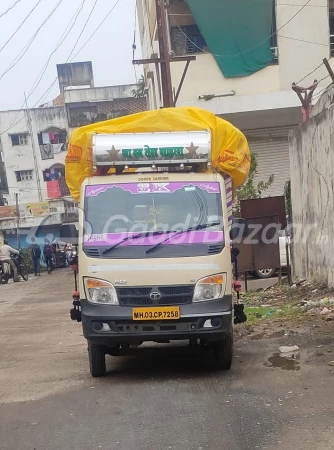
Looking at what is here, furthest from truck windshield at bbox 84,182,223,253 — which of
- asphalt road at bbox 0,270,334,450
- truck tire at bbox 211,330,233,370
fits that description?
asphalt road at bbox 0,270,334,450

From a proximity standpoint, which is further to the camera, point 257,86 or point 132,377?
point 257,86

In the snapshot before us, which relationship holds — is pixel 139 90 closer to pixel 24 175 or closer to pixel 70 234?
pixel 24 175

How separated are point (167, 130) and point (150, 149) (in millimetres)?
621

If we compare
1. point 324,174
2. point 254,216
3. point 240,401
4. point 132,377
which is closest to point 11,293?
point 254,216

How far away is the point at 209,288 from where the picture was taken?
624cm

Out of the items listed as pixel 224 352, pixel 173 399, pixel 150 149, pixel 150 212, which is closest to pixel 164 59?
pixel 150 149

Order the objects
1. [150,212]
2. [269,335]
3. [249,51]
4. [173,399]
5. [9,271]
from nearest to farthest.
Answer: [173,399], [150,212], [269,335], [249,51], [9,271]

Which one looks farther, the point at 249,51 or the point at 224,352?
the point at 249,51

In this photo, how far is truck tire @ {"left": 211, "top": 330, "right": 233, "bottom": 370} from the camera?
655 cm

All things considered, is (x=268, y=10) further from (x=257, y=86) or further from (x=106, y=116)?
(x=106, y=116)

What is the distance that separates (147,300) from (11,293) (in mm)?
14023

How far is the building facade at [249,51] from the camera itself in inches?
732

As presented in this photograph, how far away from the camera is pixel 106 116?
154 feet

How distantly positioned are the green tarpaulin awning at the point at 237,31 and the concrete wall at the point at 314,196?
618 cm
